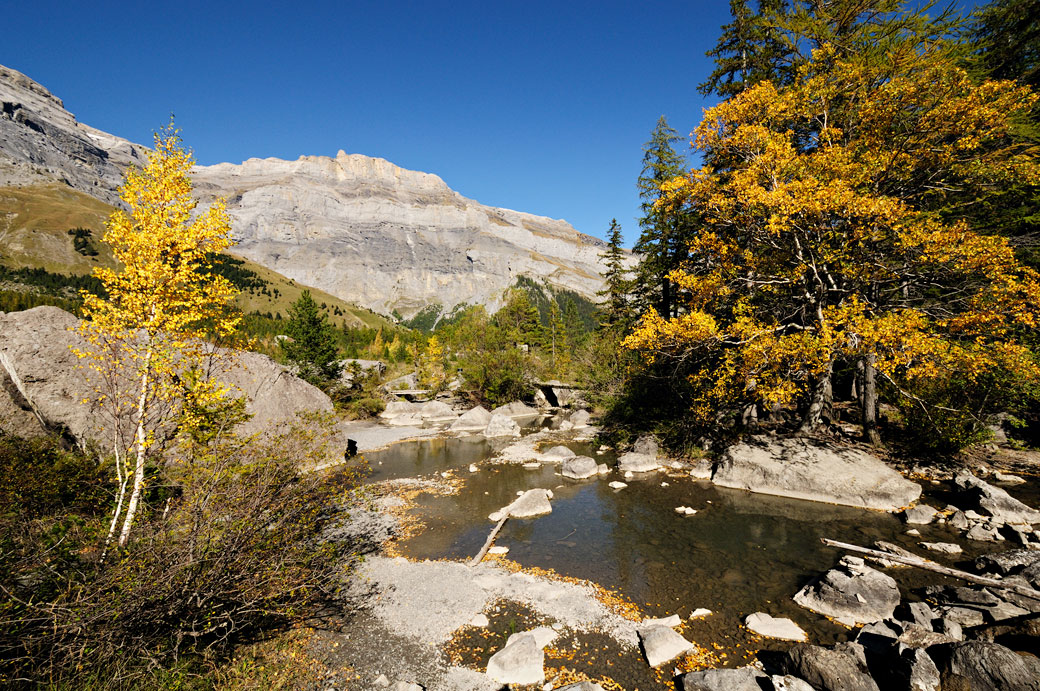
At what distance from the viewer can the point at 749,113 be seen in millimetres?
17797

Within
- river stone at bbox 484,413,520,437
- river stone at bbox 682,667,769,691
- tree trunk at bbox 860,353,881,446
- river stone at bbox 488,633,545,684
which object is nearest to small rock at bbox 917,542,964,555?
tree trunk at bbox 860,353,881,446

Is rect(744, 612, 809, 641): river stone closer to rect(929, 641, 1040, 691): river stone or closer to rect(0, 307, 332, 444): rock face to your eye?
rect(929, 641, 1040, 691): river stone

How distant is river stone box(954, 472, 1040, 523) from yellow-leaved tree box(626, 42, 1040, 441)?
320cm

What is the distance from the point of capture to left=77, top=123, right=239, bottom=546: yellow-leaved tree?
28.1 feet

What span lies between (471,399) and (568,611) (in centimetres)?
3500

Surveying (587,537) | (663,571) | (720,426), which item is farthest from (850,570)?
(720,426)

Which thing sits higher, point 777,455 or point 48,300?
point 48,300

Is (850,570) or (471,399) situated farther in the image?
(471,399)

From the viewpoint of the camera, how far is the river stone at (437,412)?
139ft

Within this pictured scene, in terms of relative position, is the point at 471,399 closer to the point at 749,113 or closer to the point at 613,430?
the point at 613,430

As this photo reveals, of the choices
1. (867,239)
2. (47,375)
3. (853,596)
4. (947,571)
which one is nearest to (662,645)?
(853,596)

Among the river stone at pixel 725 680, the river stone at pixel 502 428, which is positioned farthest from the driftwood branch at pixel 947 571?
the river stone at pixel 502 428

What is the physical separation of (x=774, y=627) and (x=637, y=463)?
12715 millimetres

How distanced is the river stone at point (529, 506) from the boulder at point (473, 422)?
18.8m
